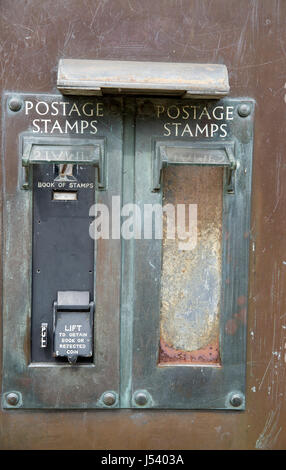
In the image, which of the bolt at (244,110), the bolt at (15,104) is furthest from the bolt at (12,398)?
the bolt at (244,110)

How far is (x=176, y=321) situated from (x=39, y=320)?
0.65m

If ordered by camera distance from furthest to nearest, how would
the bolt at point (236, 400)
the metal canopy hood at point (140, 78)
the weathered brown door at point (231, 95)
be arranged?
the bolt at point (236, 400) < the weathered brown door at point (231, 95) < the metal canopy hood at point (140, 78)

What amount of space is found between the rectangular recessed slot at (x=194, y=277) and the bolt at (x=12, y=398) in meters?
0.70

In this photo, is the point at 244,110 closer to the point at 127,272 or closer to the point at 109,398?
the point at 127,272

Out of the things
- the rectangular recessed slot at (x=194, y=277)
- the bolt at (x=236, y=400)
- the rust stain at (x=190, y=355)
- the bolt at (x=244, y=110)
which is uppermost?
the bolt at (x=244, y=110)

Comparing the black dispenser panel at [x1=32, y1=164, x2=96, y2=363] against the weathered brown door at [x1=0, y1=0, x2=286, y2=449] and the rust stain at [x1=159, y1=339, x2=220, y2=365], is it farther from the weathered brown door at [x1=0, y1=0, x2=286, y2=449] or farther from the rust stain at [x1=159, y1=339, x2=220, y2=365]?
the rust stain at [x1=159, y1=339, x2=220, y2=365]

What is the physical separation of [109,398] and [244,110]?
4.92 feet

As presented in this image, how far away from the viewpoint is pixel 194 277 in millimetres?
2535

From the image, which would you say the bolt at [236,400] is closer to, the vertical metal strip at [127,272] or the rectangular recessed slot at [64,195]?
the vertical metal strip at [127,272]

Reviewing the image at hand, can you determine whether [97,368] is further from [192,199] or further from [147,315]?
[192,199]

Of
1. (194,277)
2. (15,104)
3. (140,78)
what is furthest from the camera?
(194,277)

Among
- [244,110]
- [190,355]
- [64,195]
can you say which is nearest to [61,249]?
[64,195]

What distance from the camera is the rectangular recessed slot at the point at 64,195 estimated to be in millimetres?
2463
